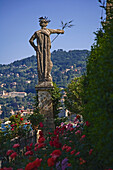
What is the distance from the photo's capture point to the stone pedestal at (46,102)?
8.45 metres

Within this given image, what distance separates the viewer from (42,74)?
28.2ft

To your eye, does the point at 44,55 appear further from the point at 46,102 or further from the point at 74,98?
the point at 74,98

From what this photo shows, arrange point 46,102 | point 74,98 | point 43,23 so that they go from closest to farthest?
1. point 46,102
2. point 43,23
3. point 74,98

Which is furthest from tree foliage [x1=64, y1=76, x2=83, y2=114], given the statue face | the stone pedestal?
the statue face

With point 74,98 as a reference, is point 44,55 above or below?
above

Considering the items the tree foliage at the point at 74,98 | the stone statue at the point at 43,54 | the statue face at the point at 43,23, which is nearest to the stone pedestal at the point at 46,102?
the stone statue at the point at 43,54

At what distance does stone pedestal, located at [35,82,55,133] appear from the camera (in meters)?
8.45

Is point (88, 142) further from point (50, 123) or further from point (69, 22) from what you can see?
point (69, 22)

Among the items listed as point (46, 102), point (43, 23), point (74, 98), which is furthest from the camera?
point (74, 98)

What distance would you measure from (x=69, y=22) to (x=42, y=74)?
199cm

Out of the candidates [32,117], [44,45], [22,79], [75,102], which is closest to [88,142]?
[32,117]

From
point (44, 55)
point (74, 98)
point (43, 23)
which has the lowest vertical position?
point (74, 98)

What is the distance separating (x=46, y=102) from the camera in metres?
8.54

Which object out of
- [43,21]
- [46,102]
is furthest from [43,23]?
[46,102]
